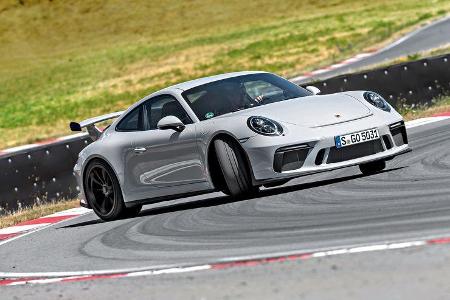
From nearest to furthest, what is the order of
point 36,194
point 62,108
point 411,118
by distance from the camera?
1. point 36,194
2. point 411,118
3. point 62,108

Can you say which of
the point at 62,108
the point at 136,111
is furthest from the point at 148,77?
the point at 136,111

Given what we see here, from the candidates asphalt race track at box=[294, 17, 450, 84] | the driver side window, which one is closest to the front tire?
the driver side window

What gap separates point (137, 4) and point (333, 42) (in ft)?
121

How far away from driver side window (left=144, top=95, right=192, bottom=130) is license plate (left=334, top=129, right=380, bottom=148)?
1689 millimetres

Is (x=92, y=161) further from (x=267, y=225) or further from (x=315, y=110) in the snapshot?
(x=267, y=225)

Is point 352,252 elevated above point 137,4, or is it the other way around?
point 137,4

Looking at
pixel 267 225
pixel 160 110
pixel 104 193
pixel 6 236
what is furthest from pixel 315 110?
pixel 6 236

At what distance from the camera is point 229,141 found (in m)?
10.8

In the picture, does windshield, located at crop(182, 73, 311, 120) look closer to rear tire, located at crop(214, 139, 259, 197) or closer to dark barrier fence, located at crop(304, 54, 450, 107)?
rear tire, located at crop(214, 139, 259, 197)

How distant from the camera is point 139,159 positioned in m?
11.8

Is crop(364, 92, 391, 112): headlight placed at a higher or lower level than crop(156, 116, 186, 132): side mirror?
lower

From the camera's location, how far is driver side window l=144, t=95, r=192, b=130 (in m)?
11.6

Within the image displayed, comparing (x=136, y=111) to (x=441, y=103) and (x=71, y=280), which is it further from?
(x=441, y=103)

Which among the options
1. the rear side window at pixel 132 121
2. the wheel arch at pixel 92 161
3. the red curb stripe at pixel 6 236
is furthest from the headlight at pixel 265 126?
the red curb stripe at pixel 6 236
